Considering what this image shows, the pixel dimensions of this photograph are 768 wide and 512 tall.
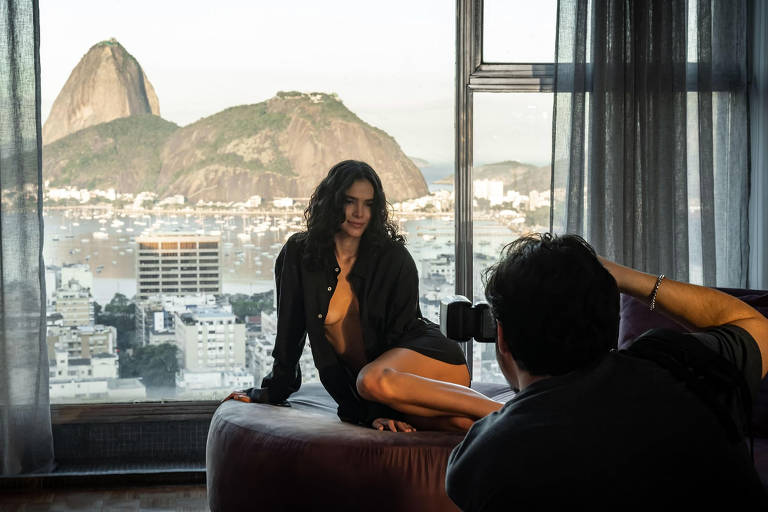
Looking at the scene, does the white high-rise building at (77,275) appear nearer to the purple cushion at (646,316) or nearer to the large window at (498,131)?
the large window at (498,131)

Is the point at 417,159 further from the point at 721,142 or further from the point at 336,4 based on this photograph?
Result: the point at 721,142

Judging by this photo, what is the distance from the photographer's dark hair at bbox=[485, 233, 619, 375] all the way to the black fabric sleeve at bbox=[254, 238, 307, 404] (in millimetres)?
1755

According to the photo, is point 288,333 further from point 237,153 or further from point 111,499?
point 237,153

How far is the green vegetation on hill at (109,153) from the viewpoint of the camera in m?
3.42

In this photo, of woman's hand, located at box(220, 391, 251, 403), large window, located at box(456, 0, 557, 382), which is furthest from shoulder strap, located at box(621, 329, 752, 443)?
large window, located at box(456, 0, 557, 382)

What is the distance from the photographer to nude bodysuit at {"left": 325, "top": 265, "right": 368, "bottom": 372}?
2734 millimetres

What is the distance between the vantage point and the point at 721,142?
11.3 ft

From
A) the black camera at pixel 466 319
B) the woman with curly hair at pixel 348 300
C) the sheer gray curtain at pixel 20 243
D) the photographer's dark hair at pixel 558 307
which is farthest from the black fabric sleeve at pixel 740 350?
the sheer gray curtain at pixel 20 243

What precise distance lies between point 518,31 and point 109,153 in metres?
2.00

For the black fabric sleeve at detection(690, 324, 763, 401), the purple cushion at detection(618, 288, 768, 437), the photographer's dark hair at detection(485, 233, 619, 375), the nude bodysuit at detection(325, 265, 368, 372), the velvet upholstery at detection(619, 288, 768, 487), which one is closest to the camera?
the photographer's dark hair at detection(485, 233, 619, 375)

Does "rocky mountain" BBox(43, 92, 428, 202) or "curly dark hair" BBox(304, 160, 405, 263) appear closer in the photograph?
"curly dark hair" BBox(304, 160, 405, 263)

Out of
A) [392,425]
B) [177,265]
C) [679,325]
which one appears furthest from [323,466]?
[177,265]

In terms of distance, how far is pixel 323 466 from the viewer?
210 cm

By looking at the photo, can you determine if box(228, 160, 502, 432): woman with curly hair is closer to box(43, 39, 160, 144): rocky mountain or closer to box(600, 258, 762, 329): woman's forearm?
box(43, 39, 160, 144): rocky mountain
